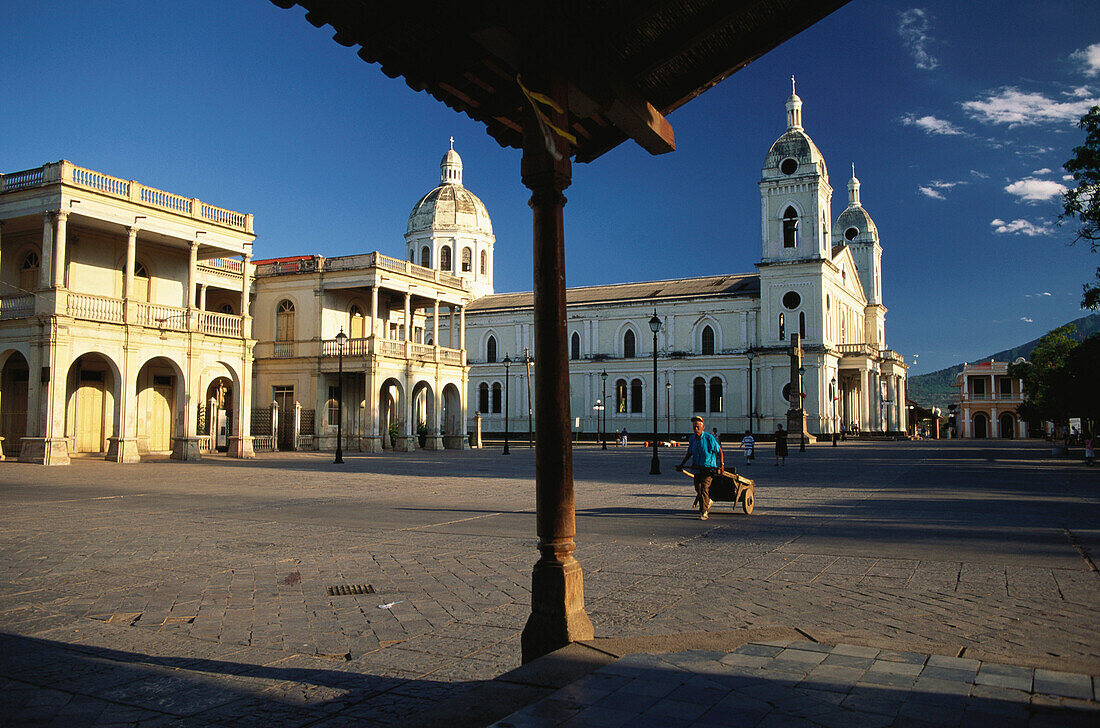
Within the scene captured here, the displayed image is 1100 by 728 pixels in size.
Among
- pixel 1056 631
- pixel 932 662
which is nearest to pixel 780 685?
pixel 932 662

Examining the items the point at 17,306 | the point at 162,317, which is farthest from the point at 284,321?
the point at 17,306

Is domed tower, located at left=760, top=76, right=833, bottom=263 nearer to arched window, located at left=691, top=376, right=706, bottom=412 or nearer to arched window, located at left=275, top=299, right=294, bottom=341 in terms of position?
arched window, located at left=691, top=376, right=706, bottom=412

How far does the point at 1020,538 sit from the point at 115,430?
27.0 m

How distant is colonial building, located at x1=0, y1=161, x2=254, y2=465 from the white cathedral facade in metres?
30.4

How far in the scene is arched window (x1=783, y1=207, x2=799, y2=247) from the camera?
204 ft

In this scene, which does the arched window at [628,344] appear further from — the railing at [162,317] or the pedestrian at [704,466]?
the pedestrian at [704,466]

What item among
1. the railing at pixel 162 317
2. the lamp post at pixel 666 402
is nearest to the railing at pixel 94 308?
the railing at pixel 162 317

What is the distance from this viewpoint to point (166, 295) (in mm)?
30969

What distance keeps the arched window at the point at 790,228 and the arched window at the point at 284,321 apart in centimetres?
4050

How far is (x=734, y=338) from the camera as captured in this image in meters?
65.8

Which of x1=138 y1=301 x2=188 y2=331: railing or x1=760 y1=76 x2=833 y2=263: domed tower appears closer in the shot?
x1=138 y1=301 x2=188 y2=331: railing

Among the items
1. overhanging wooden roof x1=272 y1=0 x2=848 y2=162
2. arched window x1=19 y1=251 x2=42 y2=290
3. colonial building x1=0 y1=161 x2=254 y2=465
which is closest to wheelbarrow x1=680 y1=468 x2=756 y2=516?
overhanging wooden roof x1=272 y1=0 x2=848 y2=162

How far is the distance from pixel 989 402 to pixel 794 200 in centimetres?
6544

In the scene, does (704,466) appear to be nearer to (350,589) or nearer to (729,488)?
(729,488)
